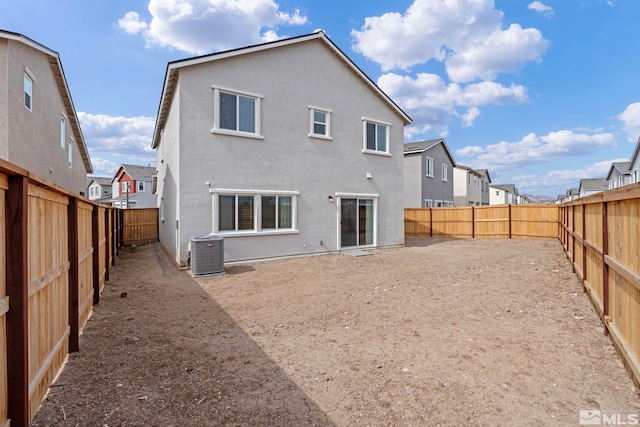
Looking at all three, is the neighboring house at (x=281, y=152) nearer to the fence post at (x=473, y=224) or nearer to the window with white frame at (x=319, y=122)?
the window with white frame at (x=319, y=122)

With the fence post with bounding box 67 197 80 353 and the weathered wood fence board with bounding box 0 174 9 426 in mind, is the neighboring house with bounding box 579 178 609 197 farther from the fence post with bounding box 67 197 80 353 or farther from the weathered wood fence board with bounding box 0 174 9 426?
the weathered wood fence board with bounding box 0 174 9 426

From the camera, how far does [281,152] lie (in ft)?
38.4

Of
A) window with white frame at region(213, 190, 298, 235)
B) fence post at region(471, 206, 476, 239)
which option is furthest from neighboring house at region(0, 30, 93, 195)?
fence post at region(471, 206, 476, 239)

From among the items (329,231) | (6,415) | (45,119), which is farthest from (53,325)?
(45,119)

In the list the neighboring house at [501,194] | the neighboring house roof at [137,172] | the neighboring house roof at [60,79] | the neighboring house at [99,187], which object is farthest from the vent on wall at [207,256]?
the neighboring house at [501,194]

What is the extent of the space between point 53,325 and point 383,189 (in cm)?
1286

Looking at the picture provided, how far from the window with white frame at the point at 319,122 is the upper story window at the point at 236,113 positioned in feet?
7.15

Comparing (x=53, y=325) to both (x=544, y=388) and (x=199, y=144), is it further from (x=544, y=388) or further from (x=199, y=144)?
(x=199, y=144)

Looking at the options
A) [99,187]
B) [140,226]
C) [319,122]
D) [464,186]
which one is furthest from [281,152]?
[99,187]

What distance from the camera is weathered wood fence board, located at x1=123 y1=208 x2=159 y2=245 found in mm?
18281

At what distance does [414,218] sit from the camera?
22.3 metres

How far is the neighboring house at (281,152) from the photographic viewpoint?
10.2 metres

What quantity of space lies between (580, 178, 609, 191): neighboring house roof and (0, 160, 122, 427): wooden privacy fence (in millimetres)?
61462

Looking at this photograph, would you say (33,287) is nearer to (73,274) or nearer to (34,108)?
(73,274)
